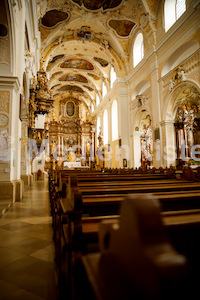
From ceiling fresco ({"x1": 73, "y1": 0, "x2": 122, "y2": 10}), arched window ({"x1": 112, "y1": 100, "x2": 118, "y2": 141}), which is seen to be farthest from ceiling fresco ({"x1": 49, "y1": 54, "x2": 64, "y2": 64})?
arched window ({"x1": 112, "y1": 100, "x2": 118, "y2": 141})

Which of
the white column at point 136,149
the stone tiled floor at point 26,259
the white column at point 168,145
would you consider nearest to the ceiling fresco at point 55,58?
the white column at point 136,149

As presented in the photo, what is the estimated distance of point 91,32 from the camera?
13.5 meters

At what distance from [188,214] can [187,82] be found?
8.39m

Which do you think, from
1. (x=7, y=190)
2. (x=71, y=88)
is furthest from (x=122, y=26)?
(x=7, y=190)

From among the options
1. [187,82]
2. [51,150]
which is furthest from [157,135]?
[51,150]

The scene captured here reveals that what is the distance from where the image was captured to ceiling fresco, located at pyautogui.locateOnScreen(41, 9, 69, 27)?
37.6 ft

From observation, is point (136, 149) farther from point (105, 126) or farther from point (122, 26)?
point (122, 26)

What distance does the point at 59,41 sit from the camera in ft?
44.3

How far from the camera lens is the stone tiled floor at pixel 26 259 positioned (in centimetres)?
155

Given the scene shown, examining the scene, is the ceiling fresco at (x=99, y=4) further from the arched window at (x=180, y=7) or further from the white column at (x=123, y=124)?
the white column at (x=123, y=124)

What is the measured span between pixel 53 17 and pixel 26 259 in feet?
43.1

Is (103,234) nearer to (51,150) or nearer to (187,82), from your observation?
(187,82)

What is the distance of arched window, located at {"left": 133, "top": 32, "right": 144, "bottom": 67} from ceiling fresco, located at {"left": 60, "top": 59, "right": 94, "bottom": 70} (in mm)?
5491

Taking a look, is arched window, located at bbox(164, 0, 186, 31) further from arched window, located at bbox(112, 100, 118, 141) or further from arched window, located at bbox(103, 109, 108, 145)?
arched window, located at bbox(103, 109, 108, 145)
